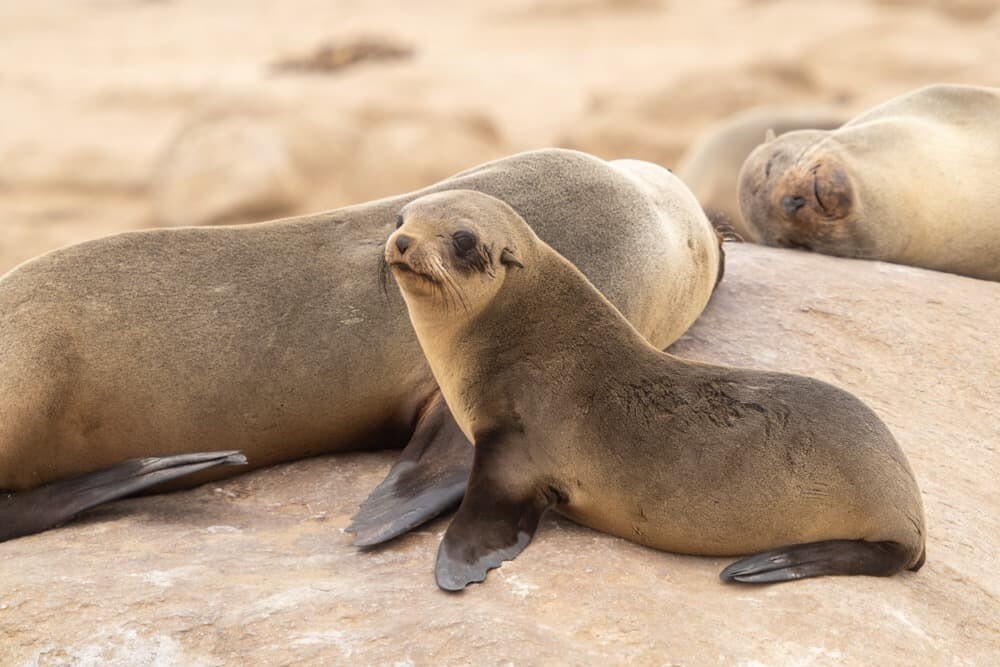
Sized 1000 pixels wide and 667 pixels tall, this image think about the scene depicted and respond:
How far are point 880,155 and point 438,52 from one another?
15949 millimetres

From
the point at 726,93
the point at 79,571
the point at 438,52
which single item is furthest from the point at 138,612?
the point at 438,52

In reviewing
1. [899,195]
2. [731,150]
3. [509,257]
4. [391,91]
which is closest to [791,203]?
[899,195]

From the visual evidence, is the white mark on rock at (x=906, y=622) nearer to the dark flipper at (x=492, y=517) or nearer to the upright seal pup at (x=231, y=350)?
the dark flipper at (x=492, y=517)

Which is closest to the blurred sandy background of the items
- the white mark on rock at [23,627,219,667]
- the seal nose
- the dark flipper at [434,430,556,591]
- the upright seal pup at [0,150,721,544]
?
the seal nose

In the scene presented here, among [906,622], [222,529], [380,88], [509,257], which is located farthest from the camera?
[380,88]

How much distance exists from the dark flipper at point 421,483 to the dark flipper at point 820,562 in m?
0.88

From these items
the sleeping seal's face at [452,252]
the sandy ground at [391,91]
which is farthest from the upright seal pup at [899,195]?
the sandy ground at [391,91]

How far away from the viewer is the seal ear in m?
3.53

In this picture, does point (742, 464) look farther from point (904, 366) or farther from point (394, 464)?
point (904, 366)

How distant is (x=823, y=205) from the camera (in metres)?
6.16

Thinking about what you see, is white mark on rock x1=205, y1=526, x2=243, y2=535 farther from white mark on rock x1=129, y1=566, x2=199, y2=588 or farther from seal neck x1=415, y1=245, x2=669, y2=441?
seal neck x1=415, y1=245, x2=669, y2=441

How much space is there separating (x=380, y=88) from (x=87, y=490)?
46.4 feet

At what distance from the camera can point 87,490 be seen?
399 cm

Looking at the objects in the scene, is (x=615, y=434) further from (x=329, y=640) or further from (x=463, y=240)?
(x=329, y=640)
